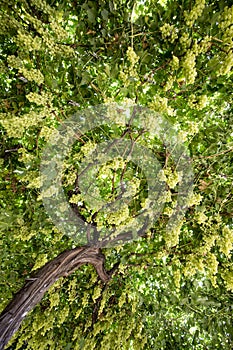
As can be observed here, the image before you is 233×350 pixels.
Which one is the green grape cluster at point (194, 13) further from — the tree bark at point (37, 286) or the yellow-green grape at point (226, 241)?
the tree bark at point (37, 286)

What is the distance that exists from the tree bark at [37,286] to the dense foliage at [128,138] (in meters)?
0.16

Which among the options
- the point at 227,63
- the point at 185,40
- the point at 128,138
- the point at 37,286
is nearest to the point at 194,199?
the point at 128,138

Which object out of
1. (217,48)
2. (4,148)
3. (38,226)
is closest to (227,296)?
(38,226)

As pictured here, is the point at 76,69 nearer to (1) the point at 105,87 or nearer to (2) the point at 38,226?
(1) the point at 105,87

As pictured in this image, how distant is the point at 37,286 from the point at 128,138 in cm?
125

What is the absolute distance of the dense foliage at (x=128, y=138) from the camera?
4.76 ft

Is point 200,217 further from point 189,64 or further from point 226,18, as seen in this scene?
point 226,18

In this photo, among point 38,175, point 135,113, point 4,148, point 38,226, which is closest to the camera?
point 135,113

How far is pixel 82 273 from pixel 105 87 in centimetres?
217

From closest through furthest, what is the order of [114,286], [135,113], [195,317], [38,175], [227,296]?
[135,113], [38,175], [227,296], [195,317], [114,286]

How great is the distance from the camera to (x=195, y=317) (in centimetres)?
281

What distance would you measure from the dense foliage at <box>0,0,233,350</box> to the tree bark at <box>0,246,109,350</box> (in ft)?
0.52

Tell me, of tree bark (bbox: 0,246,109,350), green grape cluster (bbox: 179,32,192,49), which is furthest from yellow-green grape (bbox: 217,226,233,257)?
green grape cluster (bbox: 179,32,192,49)

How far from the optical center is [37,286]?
6.69 ft
